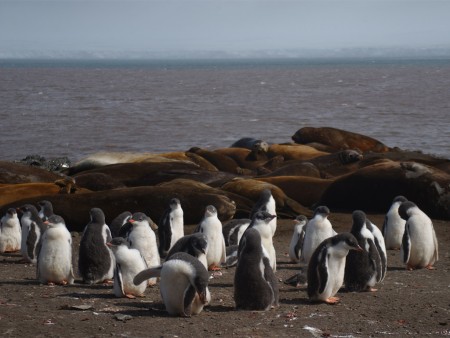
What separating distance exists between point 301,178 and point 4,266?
7459 millimetres

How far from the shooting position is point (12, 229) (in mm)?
13805

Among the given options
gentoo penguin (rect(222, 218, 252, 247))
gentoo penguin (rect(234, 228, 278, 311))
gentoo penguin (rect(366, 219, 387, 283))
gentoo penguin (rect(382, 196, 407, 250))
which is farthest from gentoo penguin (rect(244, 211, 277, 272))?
gentoo penguin (rect(382, 196, 407, 250))

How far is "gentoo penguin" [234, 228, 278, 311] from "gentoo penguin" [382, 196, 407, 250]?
429cm

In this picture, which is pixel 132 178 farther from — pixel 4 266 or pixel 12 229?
pixel 4 266

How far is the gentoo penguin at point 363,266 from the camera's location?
34.3 ft

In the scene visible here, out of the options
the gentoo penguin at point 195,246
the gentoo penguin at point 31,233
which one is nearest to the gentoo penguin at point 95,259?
the gentoo penguin at point 195,246

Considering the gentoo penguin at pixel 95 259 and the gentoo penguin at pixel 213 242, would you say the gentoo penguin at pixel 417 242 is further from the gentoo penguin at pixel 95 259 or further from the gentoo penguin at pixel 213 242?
the gentoo penguin at pixel 95 259

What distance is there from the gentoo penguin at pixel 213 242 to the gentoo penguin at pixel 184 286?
2.70 m

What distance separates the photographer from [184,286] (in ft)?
29.8

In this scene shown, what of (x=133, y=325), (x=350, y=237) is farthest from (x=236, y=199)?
(x=133, y=325)

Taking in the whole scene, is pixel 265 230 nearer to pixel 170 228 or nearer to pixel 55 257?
pixel 170 228

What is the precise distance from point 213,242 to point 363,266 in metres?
2.30

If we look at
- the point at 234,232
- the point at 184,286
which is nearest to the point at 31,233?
the point at 234,232

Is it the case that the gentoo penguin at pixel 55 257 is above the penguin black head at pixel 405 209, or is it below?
below
